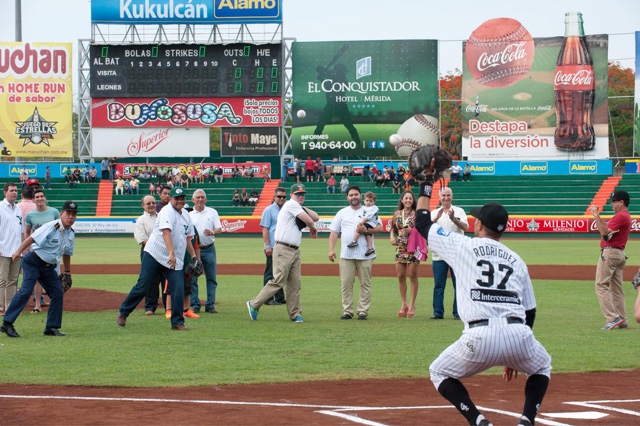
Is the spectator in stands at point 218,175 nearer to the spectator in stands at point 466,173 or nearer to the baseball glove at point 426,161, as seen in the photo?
the spectator in stands at point 466,173

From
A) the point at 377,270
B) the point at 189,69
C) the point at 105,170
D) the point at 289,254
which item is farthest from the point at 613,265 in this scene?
the point at 105,170

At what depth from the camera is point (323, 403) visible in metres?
7.60

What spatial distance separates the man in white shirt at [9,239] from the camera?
1352 cm

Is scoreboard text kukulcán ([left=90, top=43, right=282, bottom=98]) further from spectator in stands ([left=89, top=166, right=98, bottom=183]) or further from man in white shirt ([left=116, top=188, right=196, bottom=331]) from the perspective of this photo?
man in white shirt ([left=116, top=188, right=196, bottom=331])

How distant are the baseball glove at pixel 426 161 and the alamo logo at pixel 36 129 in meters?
45.9

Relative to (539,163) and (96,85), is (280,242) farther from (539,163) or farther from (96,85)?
(539,163)

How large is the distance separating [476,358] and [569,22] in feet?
142

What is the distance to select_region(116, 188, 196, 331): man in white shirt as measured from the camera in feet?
39.7

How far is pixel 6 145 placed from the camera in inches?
1967

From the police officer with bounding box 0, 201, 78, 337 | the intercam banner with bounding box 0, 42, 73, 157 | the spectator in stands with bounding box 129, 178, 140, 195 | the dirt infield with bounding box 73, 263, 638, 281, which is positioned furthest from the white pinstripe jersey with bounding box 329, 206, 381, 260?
the intercam banner with bounding box 0, 42, 73, 157

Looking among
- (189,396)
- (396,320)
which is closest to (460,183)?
(396,320)

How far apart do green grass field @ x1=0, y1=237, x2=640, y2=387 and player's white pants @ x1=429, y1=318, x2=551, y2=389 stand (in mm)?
3107

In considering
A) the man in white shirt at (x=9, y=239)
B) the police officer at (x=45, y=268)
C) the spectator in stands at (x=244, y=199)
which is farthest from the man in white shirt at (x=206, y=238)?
the spectator in stands at (x=244, y=199)

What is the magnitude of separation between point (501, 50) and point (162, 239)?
36861mm
